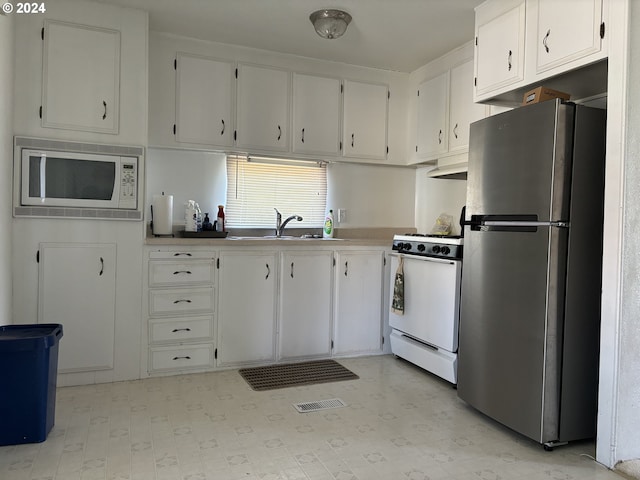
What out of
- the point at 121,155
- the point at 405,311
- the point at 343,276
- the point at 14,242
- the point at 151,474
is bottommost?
the point at 151,474

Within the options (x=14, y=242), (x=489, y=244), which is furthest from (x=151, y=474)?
(x=489, y=244)

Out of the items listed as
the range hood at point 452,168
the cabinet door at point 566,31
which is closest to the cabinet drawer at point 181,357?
the range hood at point 452,168

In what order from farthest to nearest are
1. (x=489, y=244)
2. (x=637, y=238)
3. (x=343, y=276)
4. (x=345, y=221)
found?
(x=345, y=221) < (x=343, y=276) < (x=489, y=244) < (x=637, y=238)

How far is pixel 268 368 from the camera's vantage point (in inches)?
141

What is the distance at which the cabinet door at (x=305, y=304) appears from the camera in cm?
371

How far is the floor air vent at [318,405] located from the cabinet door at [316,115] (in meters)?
2.08

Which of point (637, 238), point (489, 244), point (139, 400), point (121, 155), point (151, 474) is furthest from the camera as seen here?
point (121, 155)

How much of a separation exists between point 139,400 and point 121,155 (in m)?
1.60

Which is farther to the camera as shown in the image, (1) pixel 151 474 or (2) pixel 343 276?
(2) pixel 343 276

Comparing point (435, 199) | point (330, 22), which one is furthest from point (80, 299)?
point (435, 199)

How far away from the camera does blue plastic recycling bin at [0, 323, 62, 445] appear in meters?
2.29

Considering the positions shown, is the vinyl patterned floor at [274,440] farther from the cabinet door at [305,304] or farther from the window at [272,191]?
the window at [272,191]

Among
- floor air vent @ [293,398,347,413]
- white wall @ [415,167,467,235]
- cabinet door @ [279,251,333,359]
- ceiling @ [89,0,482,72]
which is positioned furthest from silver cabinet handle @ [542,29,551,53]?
floor air vent @ [293,398,347,413]

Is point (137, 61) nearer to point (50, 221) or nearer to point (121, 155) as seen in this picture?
point (121, 155)
